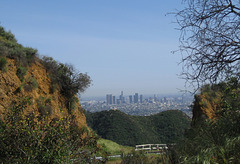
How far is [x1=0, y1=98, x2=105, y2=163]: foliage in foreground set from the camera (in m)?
5.51

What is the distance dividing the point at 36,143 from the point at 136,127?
32.2 m

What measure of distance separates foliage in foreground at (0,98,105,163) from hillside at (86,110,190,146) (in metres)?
26.3

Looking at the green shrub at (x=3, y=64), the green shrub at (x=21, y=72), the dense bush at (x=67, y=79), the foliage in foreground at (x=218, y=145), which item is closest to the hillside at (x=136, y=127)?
the dense bush at (x=67, y=79)

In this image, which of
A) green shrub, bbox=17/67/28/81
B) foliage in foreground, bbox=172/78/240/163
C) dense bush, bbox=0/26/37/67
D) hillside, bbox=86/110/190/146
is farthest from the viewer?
hillside, bbox=86/110/190/146

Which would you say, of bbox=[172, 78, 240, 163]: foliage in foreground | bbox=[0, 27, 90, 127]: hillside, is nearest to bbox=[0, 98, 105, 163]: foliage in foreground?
bbox=[172, 78, 240, 163]: foliage in foreground

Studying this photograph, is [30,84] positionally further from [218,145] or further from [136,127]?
[136,127]

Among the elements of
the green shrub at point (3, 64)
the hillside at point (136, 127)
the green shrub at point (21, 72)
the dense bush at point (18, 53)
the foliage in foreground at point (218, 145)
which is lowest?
the hillside at point (136, 127)

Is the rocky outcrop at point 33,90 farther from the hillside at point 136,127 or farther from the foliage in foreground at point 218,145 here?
the hillside at point 136,127

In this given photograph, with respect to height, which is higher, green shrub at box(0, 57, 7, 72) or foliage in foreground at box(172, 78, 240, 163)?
green shrub at box(0, 57, 7, 72)

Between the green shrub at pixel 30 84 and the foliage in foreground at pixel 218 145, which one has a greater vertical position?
the green shrub at pixel 30 84

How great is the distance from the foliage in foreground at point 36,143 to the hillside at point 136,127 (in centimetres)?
2628

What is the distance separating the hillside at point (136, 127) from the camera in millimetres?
33891

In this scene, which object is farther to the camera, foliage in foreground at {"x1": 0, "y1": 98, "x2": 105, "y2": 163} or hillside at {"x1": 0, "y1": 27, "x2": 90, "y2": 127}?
hillside at {"x1": 0, "y1": 27, "x2": 90, "y2": 127}

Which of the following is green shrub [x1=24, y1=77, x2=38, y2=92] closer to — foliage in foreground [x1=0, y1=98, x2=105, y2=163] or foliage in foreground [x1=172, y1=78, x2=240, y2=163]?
foliage in foreground [x1=0, y1=98, x2=105, y2=163]
